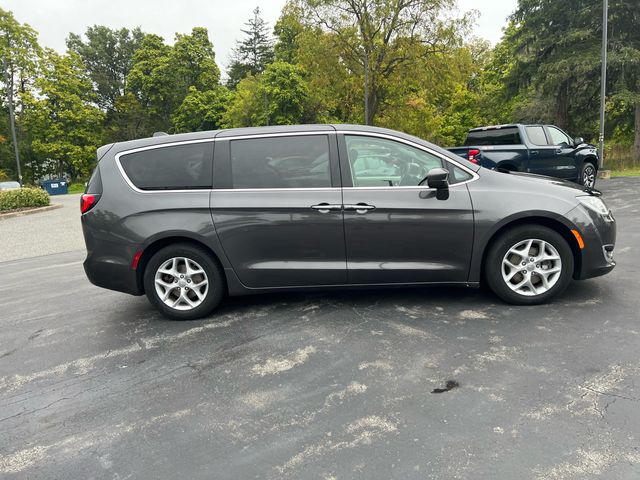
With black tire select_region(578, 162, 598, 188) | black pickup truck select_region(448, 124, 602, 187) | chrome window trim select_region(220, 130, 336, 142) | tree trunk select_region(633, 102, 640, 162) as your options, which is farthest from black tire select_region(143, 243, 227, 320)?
tree trunk select_region(633, 102, 640, 162)

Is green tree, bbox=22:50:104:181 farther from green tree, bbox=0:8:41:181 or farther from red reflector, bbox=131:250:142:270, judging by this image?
red reflector, bbox=131:250:142:270

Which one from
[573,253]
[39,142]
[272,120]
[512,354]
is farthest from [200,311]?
[39,142]

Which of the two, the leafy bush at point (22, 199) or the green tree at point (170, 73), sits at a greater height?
the green tree at point (170, 73)

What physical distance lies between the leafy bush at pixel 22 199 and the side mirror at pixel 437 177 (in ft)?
58.9

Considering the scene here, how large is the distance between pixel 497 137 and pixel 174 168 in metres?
9.79

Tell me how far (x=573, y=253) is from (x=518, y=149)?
818cm

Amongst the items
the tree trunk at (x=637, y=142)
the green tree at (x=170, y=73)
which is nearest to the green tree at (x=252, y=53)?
the green tree at (x=170, y=73)

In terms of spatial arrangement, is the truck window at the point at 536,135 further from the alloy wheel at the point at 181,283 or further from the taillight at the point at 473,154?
the alloy wheel at the point at 181,283

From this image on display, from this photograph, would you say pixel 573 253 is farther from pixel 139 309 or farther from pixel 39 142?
pixel 39 142

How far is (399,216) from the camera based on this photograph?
14.0ft

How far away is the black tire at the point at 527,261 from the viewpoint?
4309mm

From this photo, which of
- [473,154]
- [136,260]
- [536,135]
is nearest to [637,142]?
[536,135]

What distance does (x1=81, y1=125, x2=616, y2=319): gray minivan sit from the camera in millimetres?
4273

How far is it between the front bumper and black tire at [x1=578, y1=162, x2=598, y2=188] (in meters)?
9.69
